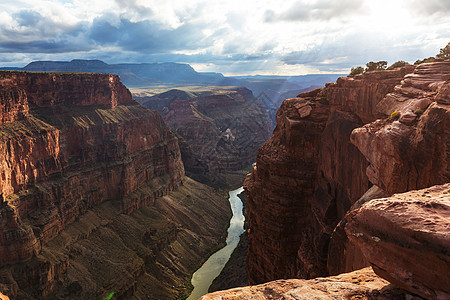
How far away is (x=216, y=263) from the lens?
9000cm

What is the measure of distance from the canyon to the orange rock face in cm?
4974

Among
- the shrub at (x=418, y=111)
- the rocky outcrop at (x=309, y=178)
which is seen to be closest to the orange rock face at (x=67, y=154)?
the rocky outcrop at (x=309, y=178)

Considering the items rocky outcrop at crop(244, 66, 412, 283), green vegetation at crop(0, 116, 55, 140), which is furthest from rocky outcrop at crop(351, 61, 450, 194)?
green vegetation at crop(0, 116, 55, 140)

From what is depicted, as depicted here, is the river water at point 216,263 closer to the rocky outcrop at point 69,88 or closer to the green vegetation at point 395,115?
the rocky outcrop at point 69,88

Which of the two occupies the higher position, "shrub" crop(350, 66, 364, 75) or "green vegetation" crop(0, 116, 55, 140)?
"shrub" crop(350, 66, 364, 75)

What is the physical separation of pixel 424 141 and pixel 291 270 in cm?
2601

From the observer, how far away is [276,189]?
3978 cm

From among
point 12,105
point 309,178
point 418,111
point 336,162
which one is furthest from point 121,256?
point 418,111

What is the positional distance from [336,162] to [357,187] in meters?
4.68

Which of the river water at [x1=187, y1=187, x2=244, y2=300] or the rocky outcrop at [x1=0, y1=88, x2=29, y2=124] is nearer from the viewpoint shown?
the rocky outcrop at [x1=0, y1=88, x2=29, y2=124]

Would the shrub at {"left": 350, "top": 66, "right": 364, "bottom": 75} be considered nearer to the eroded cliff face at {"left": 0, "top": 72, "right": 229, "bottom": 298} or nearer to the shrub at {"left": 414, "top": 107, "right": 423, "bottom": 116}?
the shrub at {"left": 414, "top": 107, "right": 423, "bottom": 116}

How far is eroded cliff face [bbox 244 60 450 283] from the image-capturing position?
60.1 feet

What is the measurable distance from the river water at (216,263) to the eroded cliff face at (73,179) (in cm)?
428

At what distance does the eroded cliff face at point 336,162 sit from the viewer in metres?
18.3
